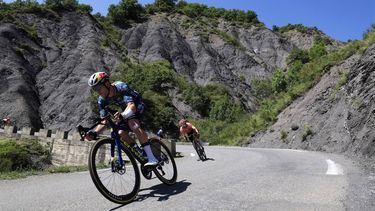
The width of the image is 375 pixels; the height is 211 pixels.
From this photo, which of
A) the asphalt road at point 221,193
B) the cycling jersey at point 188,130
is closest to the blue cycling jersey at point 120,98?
the asphalt road at point 221,193

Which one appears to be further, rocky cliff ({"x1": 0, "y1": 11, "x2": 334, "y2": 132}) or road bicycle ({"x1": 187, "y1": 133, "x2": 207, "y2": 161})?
rocky cliff ({"x1": 0, "y1": 11, "x2": 334, "y2": 132})

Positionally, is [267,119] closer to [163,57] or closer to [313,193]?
[313,193]

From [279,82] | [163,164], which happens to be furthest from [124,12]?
[163,164]

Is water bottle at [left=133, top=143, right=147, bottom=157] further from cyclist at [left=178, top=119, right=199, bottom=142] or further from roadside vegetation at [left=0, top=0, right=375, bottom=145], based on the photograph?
roadside vegetation at [left=0, top=0, right=375, bottom=145]

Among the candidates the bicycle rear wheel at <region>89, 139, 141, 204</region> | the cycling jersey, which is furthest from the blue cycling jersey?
the cycling jersey

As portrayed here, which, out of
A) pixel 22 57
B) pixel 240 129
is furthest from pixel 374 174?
pixel 22 57

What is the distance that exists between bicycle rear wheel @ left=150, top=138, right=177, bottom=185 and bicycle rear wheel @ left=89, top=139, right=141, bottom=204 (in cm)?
73

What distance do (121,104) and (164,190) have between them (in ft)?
5.20

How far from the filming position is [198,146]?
15016 millimetres

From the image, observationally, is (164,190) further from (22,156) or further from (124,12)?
(124,12)

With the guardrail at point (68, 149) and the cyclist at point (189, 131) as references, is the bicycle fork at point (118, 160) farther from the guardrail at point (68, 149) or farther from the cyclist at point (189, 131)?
the guardrail at point (68, 149)

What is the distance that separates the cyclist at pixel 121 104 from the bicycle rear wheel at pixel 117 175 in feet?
0.93

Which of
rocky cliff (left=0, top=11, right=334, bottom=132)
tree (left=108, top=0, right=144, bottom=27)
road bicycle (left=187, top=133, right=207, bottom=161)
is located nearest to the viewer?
road bicycle (left=187, top=133, right=207, bottom=161)

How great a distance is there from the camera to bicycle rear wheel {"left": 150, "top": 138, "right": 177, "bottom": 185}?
292 inches
